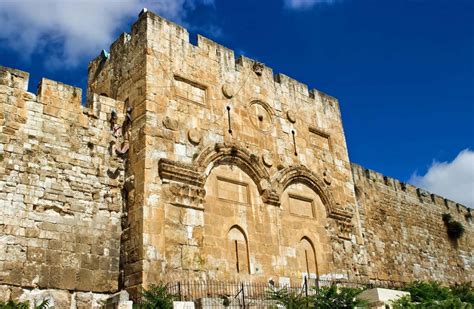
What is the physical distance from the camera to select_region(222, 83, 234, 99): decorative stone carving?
532 inches

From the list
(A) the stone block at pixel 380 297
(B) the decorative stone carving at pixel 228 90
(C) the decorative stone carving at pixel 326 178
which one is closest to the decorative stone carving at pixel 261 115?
(B) the decorative stone carving at pixel 228 90

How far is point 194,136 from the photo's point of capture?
1223cm

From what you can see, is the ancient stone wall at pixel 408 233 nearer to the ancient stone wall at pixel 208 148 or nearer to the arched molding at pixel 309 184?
the arched molding at pixel 309 184

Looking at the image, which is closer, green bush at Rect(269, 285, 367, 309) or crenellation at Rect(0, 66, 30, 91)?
green bush at Rect(269, 285, 367, 309)

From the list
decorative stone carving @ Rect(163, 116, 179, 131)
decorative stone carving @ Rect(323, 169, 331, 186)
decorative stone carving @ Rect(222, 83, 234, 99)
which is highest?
decorative stone carving @ Rect(222, 83, 234, 99)

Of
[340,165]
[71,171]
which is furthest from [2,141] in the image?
[340,165]

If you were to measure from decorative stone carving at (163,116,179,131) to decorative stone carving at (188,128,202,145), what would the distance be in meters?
0.37

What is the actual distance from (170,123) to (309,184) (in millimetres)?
4744

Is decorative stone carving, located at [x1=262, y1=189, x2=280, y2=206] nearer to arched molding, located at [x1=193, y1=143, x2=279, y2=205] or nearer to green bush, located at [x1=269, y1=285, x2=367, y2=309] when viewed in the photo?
A: arched molding, located at [x1=193, y1=143, x2=279, y2=205]

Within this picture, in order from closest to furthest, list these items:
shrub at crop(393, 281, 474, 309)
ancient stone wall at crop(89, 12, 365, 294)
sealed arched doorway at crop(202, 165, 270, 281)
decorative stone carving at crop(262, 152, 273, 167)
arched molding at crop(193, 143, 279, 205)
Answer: ancient stone wall at crop(89, 12, 365, 294) < shrub at crop(393, 281, 474, 309) < sealed arched doorway at crop(202, 165, 270, 281) < arched molding at crop(193, 143, 279, 205) < decorative stone carving at crop(262, 152, 273, 167)

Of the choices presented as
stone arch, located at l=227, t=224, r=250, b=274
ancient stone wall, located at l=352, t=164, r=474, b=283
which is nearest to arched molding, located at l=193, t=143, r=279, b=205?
stone arch, located at l=227, t=224, r=250, b=274

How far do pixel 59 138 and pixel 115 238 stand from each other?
237 centimetres

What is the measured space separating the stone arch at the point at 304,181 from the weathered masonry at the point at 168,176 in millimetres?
43

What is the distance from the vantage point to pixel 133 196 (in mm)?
11070
